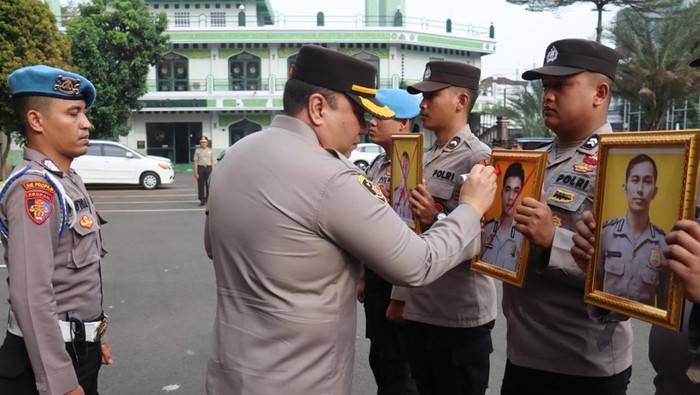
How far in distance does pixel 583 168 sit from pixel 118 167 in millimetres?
16765

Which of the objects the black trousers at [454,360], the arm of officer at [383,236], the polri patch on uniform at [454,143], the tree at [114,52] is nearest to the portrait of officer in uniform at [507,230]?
the arm of officer at [383,236]

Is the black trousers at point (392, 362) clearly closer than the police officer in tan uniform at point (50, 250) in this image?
No

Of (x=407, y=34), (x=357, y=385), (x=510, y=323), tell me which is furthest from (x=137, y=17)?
(x=510, y=323)

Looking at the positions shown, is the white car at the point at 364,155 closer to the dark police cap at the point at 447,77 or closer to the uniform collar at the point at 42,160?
→ the dark police cap at the point at 447,77

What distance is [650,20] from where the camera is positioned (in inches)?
819

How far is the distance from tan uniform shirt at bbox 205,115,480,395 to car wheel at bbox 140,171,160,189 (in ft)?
54.5

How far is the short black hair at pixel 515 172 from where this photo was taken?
181 centimetres

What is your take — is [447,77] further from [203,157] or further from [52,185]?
[203,157]

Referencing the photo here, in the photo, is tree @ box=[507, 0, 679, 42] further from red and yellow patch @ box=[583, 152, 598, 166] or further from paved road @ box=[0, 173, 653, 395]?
red and yellow patch @ box=[583, 152, 598, 166]

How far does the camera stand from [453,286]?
2.61 m

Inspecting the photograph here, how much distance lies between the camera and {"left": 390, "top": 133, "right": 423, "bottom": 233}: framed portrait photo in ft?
8.13

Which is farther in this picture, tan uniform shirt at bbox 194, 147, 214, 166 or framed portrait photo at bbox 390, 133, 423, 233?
tan uniform shirt at bbox 194, 147, 214, 166

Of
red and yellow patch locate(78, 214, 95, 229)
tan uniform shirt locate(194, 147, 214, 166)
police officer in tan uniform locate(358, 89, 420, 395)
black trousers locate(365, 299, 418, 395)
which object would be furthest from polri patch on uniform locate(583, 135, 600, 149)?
tan uniform shirt locate(194, 147, 214, 166)

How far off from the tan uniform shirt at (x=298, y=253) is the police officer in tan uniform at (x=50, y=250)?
1.89 feet
